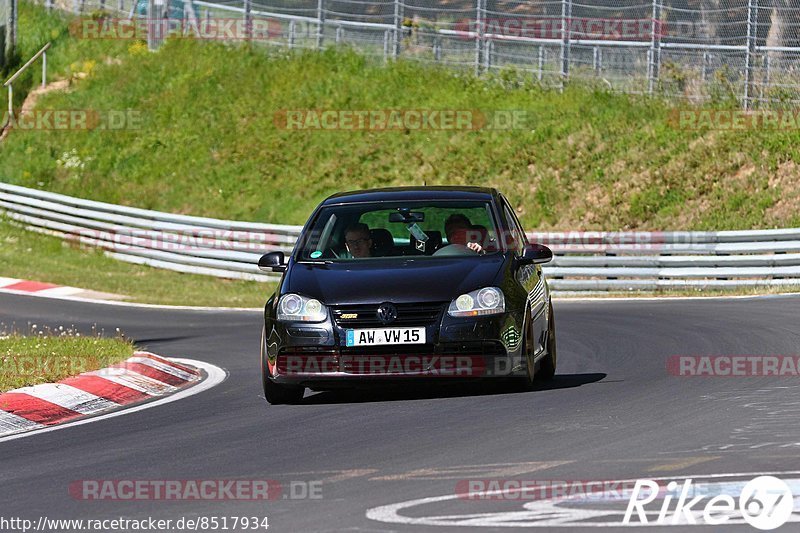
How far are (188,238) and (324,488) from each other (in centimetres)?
2091

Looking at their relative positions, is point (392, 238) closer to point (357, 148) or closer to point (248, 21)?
point (357, 148)

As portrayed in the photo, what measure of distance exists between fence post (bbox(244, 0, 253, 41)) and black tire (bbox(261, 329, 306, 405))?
95.5 ft

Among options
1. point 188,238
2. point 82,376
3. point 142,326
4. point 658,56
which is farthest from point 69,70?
point 82,376

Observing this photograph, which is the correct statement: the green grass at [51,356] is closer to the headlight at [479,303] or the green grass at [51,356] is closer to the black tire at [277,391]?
the black tire at [277,391]

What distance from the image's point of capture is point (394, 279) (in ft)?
33.4

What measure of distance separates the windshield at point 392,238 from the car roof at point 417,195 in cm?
7

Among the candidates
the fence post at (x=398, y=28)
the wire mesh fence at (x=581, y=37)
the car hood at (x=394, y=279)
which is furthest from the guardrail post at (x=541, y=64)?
the car hood at (x=394, y=279)

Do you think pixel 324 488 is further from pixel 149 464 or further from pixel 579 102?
pixel 579 102

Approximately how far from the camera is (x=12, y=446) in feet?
28.9

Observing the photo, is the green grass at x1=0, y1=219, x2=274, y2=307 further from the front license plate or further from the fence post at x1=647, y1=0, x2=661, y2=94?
the front license plate

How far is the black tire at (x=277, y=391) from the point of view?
10453mm

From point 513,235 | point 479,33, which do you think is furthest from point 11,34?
point 513,235

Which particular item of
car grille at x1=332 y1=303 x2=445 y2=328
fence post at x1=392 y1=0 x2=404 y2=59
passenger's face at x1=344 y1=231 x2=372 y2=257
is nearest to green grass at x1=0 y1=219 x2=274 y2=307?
fence post at x1=392 y1=0 x2=404 y2=59

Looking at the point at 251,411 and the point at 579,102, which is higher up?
the point at 579,102
